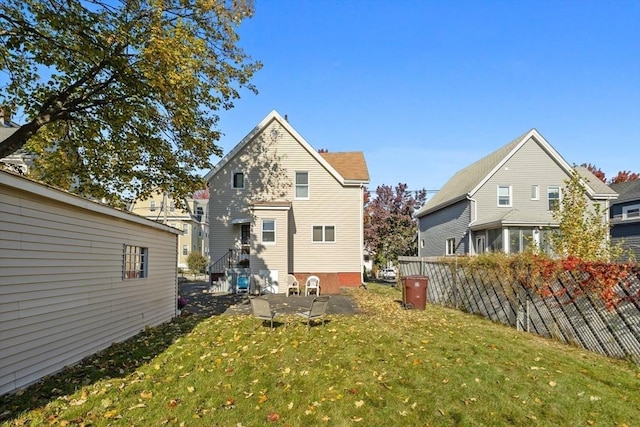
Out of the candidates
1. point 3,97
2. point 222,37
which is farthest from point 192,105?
point 3,97

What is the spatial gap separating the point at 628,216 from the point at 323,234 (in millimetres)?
22730

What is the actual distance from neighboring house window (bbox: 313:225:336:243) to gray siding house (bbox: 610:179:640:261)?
A: 788 inches

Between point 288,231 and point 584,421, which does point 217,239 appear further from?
point 584,421

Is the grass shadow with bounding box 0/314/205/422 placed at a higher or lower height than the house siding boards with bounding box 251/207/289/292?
lower

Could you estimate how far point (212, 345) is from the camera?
852 centimetres

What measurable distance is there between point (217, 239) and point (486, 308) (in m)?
14.7

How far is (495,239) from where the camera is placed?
2262 centimetres

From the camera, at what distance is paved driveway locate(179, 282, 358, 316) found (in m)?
13.9

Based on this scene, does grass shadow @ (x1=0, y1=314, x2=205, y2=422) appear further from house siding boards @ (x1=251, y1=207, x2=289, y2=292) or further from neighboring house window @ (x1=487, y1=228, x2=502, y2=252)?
neighboring house window @ (x1=487, y1=228, x2=502, y2=252)

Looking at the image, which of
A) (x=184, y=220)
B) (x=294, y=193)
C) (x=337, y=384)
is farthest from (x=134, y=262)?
(x=184, y=220)

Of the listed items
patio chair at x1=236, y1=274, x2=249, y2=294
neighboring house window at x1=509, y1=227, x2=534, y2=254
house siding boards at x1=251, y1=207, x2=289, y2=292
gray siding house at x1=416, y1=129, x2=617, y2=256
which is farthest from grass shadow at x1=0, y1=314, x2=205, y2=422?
gray siding house at x1=416, y1=129, x2=617, y2=256

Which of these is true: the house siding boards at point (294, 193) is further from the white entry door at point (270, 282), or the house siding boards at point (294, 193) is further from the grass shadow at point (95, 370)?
the grass shadow at point (95, 370)

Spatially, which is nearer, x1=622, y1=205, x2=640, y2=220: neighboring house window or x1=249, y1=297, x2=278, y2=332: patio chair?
x1=249, y1=297, x2=278, y2=332: patio chair

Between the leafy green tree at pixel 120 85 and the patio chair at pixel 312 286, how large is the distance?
7.35 m
